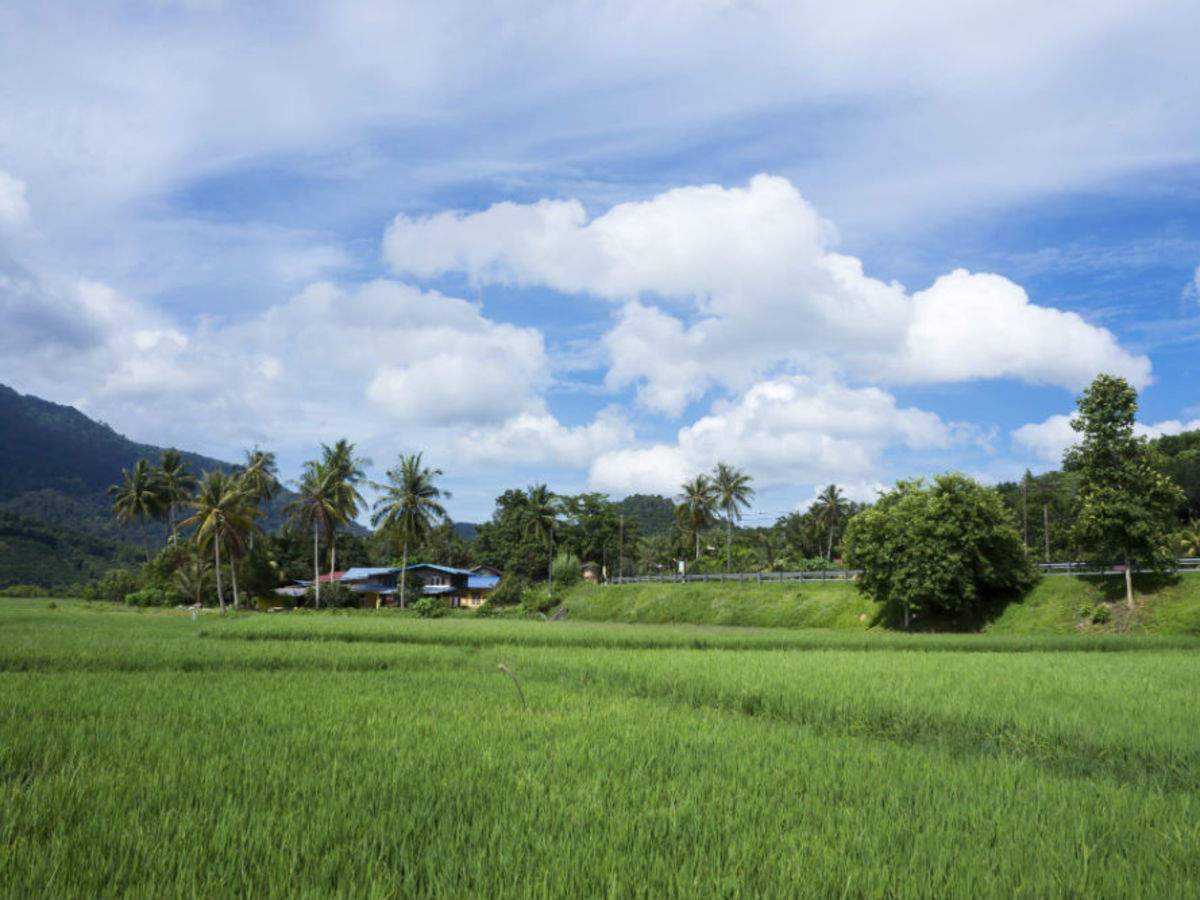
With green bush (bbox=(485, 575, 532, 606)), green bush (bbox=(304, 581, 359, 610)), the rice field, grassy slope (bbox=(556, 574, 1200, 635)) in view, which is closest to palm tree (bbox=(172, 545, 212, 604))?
green bush (bbox=(304, 581, 359, 610))

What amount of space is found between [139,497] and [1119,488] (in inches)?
2940

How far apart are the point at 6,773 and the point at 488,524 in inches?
3650

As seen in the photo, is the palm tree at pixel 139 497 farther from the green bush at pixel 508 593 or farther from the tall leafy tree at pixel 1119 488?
the tall leafy tree at pixel 1119 488

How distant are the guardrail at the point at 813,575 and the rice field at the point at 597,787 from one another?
26.6m

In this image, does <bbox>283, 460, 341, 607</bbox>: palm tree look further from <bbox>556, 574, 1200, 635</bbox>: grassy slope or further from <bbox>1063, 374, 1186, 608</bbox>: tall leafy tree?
<bbox>1063, 374, 1186, 608</bbox>: tall leafy tree

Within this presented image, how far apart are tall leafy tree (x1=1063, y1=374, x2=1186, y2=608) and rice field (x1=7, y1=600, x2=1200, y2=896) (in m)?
22.3

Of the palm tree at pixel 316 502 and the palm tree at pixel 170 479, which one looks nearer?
the palm tree at pixel 316 502

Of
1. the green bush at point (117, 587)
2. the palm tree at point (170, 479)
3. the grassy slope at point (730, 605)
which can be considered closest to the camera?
the grassy slope at point (730, 605)

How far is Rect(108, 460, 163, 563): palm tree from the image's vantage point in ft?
220

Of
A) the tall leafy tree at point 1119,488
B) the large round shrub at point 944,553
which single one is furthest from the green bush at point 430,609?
the tall leafy tree at point 1119,488

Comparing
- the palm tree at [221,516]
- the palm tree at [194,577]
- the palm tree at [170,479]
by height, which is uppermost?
the palm tree at [170,479]

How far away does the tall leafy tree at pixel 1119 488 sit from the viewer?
3209 centimetres

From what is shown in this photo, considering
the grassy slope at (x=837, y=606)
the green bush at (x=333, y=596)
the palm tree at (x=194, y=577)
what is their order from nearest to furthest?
the grassy slope at (x=837, y=606) → the palm tree at (x=194, y=577) → the green bush at (x=333, y=596)

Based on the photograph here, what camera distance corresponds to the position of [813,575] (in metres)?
51.2
